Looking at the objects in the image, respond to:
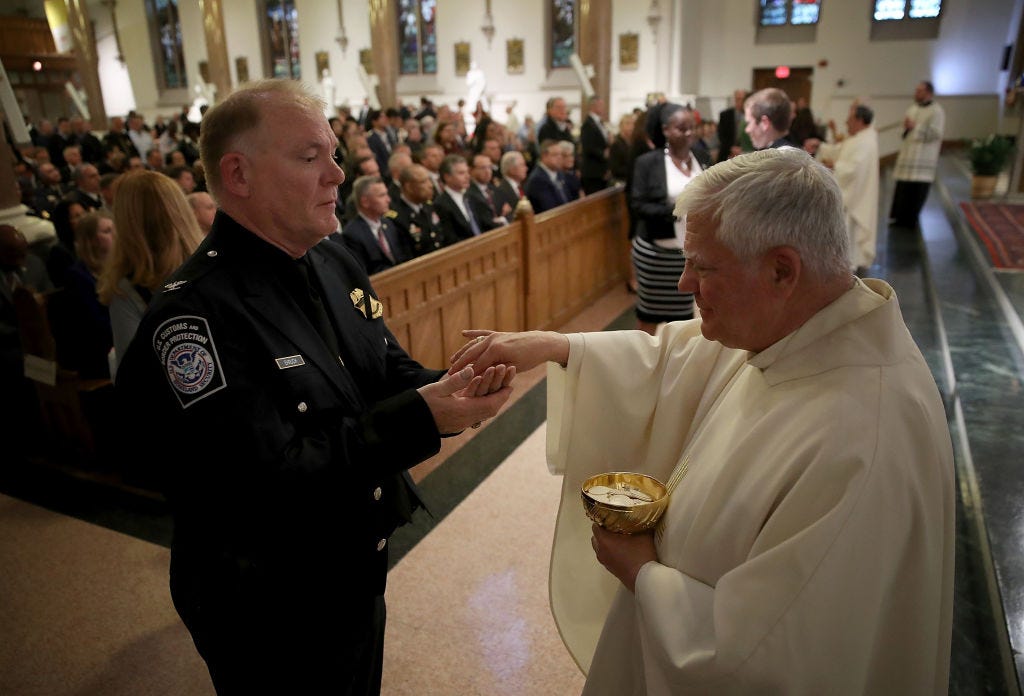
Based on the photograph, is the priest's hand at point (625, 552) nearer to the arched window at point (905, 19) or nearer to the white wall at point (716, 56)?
the white wall at point (716, 56)

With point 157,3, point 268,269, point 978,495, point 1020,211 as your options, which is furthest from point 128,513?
point 157,3

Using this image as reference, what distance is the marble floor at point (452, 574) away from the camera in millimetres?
2457

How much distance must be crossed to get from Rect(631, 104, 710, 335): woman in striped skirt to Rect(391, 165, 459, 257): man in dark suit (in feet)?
4.66

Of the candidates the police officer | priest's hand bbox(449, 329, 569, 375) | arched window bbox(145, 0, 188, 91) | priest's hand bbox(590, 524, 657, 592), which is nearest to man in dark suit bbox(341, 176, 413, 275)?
priest's hand bbox(449, 329, 569, 375)

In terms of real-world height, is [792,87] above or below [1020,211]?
above

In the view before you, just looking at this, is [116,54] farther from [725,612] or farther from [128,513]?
[725,612]

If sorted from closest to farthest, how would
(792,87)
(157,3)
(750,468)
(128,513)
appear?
(750,468) < (128,513) < (792,87) < (157,3)

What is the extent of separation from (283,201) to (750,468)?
0.99 meters

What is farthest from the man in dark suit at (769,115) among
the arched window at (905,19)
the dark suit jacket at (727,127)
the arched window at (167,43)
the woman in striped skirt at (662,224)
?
the arched window at (167,43)

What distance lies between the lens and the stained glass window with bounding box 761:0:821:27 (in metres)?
19.0

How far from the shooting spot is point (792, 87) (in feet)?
64.7

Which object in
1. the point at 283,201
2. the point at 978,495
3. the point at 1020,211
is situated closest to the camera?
the point at 283,201

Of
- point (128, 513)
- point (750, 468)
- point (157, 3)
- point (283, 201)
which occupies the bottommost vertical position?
point (128, 513)

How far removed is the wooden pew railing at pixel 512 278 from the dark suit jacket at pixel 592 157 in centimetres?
93
